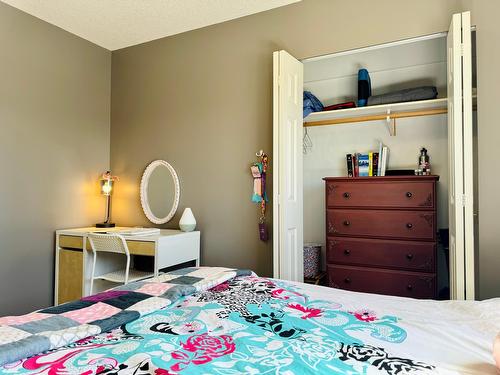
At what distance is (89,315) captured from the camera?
4.22 feet

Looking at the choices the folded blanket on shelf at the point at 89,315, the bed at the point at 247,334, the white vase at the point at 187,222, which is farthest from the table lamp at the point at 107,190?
the bed at the point at 247,334

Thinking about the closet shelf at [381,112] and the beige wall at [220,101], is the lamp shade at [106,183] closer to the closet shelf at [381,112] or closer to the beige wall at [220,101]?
the beige wall at [220,101]

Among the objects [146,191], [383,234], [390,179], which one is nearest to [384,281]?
[383,234]

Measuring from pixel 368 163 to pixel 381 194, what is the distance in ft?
1.63

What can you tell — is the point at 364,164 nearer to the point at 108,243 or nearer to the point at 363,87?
the point at 363,87

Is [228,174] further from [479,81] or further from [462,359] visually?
[462,359]

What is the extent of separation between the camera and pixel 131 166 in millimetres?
3729

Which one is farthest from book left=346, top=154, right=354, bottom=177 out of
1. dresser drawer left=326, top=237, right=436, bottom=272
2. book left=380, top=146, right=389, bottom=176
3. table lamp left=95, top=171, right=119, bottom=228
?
table lamp left=95, top=171, right=119, bottom=228

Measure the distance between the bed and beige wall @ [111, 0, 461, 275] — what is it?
1.58 metres

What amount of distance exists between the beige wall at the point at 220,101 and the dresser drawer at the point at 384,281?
576mm

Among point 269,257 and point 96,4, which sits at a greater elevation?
point 96,4

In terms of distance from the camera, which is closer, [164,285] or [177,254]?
[164,285]

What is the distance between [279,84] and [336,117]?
87 centimetres

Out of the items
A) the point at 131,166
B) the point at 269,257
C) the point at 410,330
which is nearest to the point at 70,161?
the point at 131,166
